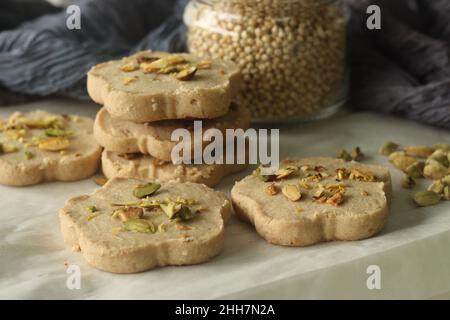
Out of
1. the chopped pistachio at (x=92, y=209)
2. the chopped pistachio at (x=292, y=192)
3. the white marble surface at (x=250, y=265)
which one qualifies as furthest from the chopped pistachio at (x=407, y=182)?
the chopped pistachio at (x=92, y=209)

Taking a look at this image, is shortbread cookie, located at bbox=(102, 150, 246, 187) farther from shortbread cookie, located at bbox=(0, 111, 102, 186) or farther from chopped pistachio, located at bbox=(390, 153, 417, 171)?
chopped pistachio, located at bbox=(390, 153, 417, 171)

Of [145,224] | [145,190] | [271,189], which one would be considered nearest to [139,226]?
[145,224]

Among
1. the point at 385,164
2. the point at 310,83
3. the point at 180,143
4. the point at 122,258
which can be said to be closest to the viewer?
the point at 122,258

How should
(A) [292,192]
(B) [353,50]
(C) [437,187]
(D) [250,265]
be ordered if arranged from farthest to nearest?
(B) [353,50] < (C) [437,187] < (A) [292,192] < (D) [250,265]

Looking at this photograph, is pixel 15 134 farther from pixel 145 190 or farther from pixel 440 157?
pixel 440 157

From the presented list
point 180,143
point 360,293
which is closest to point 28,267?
point 180,143

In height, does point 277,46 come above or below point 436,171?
above

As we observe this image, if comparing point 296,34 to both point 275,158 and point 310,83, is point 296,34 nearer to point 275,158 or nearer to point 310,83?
point 310,83

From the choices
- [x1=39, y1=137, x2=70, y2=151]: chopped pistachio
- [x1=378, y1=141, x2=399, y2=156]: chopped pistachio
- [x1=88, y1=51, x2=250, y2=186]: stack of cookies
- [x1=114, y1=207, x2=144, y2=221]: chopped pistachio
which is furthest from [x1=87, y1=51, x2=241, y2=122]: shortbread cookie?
[x1=378, y1=141, x2=399, y2=156]: chopped pistachio
